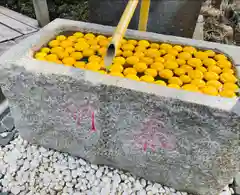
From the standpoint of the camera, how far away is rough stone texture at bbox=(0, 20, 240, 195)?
1306mm

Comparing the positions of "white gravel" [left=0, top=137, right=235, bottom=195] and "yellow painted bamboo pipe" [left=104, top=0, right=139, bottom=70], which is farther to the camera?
"white gravel" [left=0, top=137, right=235, bottom=195]

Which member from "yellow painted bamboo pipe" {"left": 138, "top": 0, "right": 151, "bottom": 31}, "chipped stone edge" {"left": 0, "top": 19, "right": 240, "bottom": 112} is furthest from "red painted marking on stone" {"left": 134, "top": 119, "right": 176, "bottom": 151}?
"yellow painted bamboo pipe" {"left": 138, "top": 0, "right": 151, "bottom": 31}

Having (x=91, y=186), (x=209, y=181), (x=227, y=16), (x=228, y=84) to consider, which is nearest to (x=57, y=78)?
(x=91, y=186)

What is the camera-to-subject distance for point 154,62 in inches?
61.8

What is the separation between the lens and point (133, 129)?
1.47 m

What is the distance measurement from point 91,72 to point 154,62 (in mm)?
399

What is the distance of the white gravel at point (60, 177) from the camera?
1.70 m

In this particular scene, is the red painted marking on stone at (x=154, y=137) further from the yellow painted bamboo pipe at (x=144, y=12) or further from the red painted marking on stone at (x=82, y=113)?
the yellow painted bamboo pipe at (x=144, y=12)

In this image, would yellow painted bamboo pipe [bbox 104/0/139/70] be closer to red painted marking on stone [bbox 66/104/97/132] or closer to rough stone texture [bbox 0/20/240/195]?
rough stone texture [bbox 0/20/240/195]

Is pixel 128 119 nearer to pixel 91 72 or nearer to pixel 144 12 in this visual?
pixel 91 72

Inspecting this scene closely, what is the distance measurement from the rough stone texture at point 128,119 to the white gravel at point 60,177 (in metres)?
0.07

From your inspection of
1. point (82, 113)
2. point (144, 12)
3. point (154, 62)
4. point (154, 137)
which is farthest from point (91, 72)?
point (144, 12)

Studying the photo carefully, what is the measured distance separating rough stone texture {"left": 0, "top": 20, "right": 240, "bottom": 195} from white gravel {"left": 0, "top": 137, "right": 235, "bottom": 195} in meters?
0.07

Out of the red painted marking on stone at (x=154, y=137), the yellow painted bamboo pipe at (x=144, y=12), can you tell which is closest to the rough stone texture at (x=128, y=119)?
the red painted marking on stone at (x=154, y=137)
